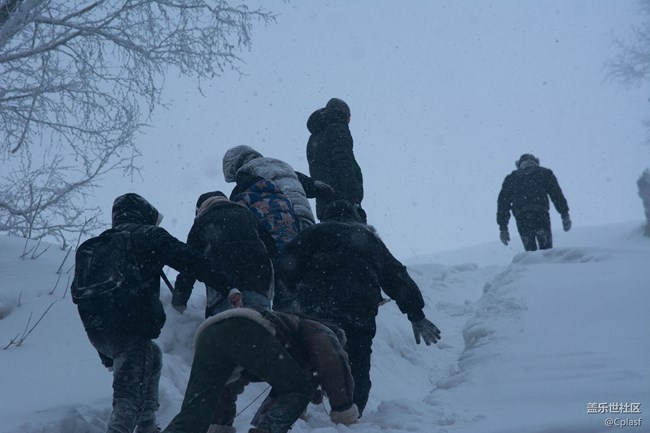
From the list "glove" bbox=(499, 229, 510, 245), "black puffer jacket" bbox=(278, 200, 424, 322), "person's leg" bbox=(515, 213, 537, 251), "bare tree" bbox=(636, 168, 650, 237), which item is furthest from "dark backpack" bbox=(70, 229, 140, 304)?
"bare tree" bbox=(636, 168, 650, 237)

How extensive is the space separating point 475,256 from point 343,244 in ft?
110

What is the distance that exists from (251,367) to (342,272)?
1.40m

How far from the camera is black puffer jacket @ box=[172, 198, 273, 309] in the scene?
4238 millimetres

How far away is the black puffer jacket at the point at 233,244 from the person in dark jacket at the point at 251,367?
116cm

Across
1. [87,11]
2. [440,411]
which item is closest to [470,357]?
[440,411]

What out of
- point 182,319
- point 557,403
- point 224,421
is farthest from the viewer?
point 182,319

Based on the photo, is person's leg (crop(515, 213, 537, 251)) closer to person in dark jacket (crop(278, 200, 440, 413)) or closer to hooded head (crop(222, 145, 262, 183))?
hooded head (crop(222, 145, 262, 183))

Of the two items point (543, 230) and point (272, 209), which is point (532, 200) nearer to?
point (543, 230)

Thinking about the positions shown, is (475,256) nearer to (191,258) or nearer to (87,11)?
(87,11)

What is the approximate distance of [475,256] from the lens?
119 feet

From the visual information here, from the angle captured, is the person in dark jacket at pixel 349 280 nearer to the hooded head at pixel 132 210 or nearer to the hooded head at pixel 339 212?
the hooded head at pixel 339 212

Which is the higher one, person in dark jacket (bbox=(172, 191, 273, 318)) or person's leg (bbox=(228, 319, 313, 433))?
person in dark jacket (bbox=(172, 191, 273, 318))

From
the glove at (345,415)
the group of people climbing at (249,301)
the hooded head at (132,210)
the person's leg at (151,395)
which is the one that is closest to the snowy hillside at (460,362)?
the glove at (345,415)

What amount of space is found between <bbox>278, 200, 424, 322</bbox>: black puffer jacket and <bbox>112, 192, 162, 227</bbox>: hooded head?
1.02m
